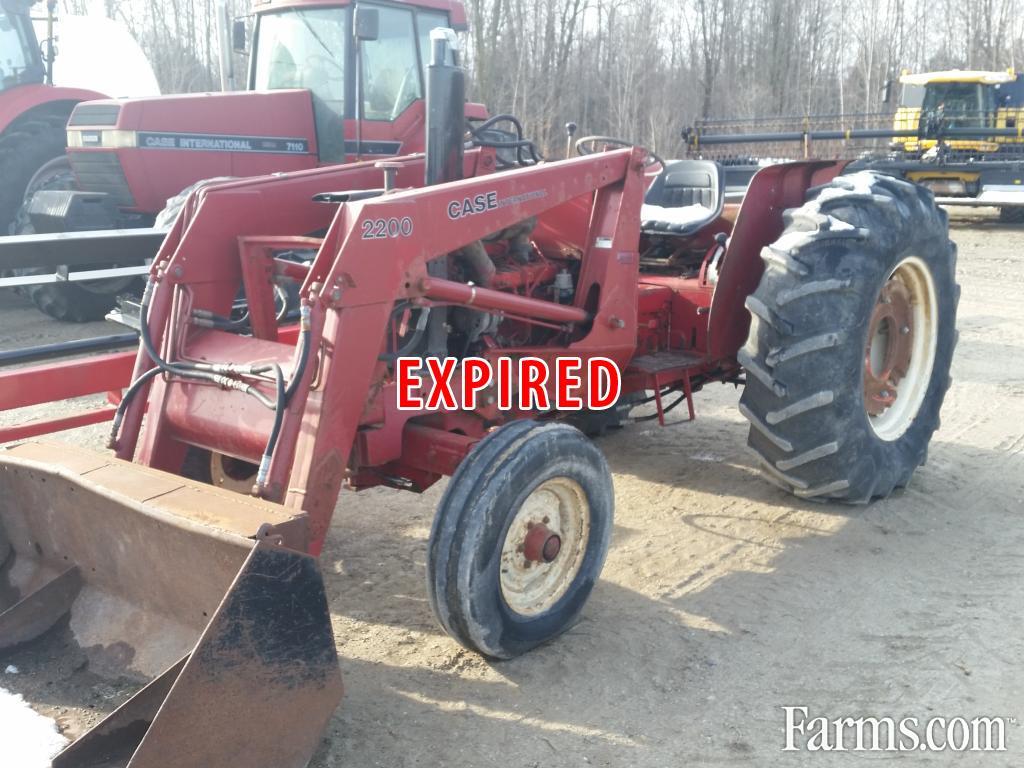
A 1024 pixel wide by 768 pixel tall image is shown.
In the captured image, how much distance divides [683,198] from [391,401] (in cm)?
261

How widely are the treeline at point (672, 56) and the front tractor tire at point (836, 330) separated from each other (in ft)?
51.6

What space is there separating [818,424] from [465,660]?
6.20 ft

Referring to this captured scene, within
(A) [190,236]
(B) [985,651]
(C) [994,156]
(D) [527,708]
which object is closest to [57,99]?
(A) [190,236]

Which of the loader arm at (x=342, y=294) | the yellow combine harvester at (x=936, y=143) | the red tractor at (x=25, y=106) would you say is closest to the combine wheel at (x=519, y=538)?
the loader arm at (x=342, y=294)

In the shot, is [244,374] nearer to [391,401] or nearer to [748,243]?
[391,401]

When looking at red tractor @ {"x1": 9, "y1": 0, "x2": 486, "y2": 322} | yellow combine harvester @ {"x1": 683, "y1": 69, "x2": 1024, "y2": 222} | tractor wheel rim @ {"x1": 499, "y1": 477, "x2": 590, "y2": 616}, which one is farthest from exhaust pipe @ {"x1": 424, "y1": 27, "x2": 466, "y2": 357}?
yellow combine harvester @ {"x1": 683, "y1": 69, "x2": 1024, "y2": 222}

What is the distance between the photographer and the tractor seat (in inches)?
207

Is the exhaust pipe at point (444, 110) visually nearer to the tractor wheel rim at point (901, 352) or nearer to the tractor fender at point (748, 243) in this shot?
the tractor fender at point (748, 243)

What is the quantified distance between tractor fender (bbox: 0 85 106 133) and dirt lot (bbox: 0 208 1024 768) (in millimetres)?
6669

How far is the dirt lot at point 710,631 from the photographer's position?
3160 mm

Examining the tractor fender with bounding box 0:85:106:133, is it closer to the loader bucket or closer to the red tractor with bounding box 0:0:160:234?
the red tractor with bounding box 0:0:160:234

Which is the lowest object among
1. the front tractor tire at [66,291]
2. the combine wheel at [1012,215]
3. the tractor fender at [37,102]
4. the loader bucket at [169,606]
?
the loader bucket at [169,606]

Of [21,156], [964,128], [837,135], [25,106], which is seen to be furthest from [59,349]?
[964,128]

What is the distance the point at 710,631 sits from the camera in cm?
382
